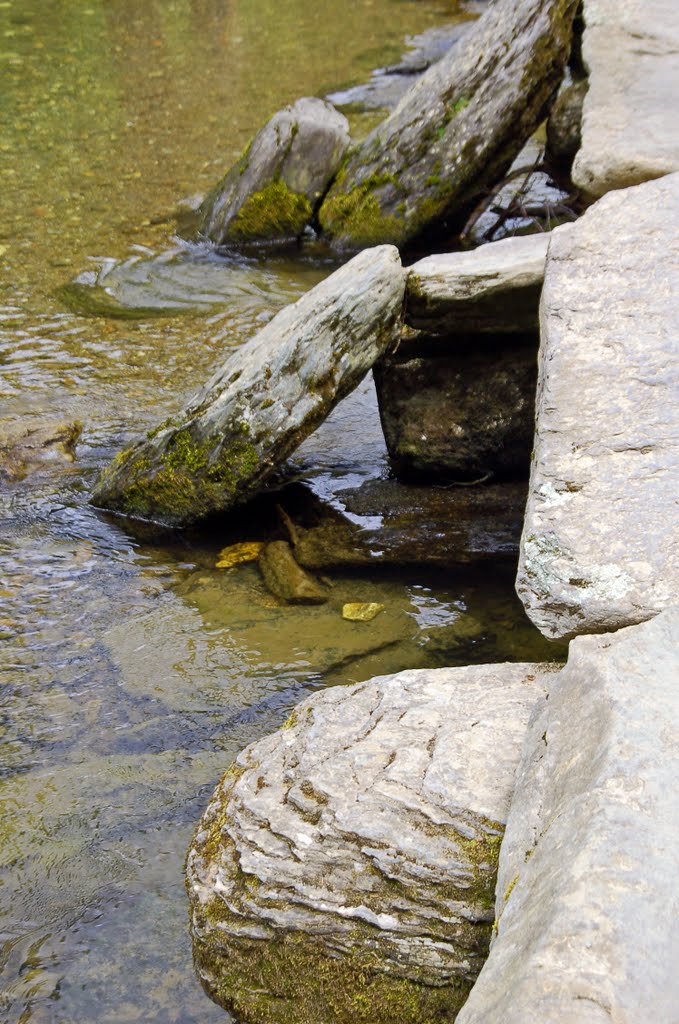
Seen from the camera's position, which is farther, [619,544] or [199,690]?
[199,690]

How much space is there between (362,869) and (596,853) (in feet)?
2.51

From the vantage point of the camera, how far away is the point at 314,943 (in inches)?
100

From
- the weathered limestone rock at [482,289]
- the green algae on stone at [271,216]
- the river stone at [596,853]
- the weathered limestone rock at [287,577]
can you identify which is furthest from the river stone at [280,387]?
the green algae on stone at [271,216]

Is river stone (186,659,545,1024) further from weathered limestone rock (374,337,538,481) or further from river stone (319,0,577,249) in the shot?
river stone (319,0,577,249)

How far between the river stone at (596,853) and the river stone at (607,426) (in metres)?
0.29

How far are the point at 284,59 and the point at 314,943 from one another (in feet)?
46.0

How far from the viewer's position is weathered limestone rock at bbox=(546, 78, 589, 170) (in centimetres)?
823

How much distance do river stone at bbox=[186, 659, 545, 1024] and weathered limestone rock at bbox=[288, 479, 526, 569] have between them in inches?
71.2

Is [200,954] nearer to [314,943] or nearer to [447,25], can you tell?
[314,943]

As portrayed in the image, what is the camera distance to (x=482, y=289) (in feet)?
14.7

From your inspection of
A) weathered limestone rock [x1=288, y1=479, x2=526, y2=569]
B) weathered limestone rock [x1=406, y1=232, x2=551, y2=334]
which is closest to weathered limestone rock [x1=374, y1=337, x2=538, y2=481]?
weathered limestone rock [x1=288, y1=479, x2=526, y2=569]

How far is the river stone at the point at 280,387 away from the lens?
442 cm

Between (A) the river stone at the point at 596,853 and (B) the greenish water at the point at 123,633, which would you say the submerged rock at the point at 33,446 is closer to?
(B) the greenish water at the point at 123,633

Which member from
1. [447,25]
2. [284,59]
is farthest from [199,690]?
[447,25]
